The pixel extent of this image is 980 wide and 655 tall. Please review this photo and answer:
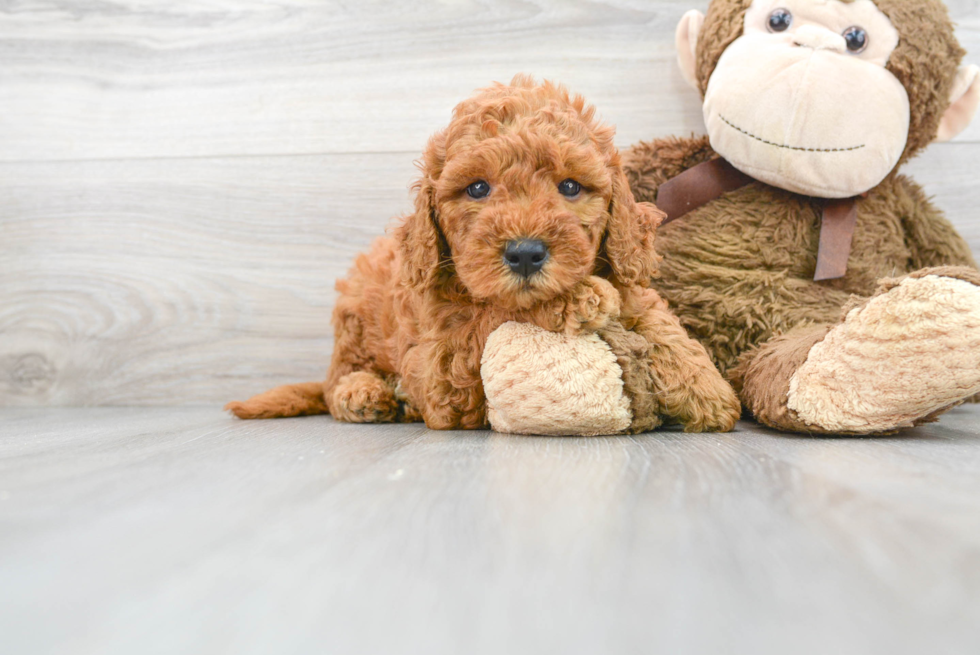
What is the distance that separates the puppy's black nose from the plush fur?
417 mm

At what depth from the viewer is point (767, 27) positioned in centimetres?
120

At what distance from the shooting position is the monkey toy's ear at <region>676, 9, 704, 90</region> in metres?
1.33

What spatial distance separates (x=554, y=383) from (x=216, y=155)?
1090 millimetres

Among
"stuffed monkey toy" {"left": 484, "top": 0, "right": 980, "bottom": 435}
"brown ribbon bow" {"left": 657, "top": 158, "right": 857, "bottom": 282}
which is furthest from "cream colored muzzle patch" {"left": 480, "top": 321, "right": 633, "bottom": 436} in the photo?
"brown ribbon bow" {"left": 657, "top": 158, "right": 857, "bottom": 282}

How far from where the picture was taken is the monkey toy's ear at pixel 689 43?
1334 mm

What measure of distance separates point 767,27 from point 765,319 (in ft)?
1.64

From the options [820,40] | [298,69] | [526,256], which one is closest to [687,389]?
[526,256]

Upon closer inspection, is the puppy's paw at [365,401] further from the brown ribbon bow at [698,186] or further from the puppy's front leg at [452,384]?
the brown ribbon bow at [698,186]

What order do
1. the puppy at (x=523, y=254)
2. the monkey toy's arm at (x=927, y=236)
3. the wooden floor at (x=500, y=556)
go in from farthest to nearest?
the monkey toy's arm at (x=927, y=236)
the puppy at (x=523, y=254)
the wooden floor at (x=500, y=556)

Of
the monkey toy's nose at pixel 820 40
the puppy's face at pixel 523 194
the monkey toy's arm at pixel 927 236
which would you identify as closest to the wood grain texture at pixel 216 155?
the monkey toy's nose at pixel 820 40

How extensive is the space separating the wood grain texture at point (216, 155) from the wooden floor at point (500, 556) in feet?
2.95

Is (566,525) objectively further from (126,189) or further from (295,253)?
(126,189)

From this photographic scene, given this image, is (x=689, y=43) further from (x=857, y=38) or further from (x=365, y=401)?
(x=365, y=401)

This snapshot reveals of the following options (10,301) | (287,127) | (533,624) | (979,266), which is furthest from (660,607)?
(10,301)
